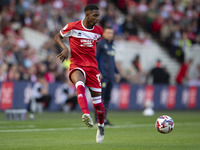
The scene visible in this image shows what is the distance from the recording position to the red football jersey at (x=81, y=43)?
10.3 meters

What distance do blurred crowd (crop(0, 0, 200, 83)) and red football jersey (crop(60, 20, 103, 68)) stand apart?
10.3m

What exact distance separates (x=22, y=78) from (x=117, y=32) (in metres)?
8.28

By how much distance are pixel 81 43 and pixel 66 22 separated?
15307 millimetres

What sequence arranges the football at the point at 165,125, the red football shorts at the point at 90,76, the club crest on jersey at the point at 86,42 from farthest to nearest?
the football at the point at 165,125
the club crest on jersey at the point at 86,42
the red football shorts at the point at 90,76

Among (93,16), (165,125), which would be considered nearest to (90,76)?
(93,16)

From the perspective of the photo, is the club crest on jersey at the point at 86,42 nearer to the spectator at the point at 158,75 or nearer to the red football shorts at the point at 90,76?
the red football shorts at the point at 90,76

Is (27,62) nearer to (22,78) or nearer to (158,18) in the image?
(22,78)

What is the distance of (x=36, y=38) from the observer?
79.5ft

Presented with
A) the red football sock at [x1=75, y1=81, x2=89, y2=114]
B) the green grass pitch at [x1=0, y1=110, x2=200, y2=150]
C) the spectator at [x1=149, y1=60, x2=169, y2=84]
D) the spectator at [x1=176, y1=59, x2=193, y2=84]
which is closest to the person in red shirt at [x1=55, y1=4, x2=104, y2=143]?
the red football sock at [x1=75, y1=81, x2=89, y2=114]

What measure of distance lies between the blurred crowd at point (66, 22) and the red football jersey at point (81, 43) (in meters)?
10.3

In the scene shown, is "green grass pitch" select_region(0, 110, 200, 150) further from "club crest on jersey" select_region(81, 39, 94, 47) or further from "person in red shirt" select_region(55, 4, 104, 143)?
"club crest on jersey" select_region(81, 39, 94, 47)

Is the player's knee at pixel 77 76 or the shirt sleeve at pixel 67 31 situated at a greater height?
the shirt sleeve at pixel 67 31

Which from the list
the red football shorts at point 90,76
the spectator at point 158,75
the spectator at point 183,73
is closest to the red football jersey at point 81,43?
the red football shorts at point 90,76

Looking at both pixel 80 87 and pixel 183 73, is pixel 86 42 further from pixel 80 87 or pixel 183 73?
pixel 183 73
